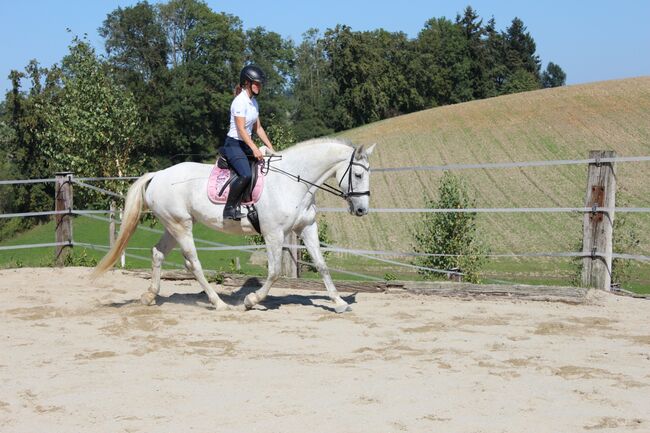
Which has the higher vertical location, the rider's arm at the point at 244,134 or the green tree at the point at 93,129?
the green tree at the point at 93,129

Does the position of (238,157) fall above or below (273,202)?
above

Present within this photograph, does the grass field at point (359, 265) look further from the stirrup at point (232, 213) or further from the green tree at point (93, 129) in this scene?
the stirrup at point (232, 213)

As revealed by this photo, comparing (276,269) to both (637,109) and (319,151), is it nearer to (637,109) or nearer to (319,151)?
(319,151)

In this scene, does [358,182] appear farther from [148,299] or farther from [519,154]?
[519,154]

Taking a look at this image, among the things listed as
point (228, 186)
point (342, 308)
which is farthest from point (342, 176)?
point (342, 308)

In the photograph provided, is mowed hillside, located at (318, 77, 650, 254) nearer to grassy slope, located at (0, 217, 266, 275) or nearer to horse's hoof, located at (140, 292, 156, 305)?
grassy slope, located at (0, 217, 266, 275)

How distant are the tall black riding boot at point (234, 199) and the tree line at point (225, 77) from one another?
29273 millimetres

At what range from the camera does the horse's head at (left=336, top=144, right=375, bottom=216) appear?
7.81 metres

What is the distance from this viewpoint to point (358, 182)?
7855 mm

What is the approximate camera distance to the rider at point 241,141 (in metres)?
7.94

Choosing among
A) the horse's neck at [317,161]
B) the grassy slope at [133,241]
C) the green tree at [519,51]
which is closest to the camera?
the horse's neck at [317,161]

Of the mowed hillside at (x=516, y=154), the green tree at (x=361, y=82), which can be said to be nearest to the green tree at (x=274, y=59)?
the green tree at (x=361, y=82)

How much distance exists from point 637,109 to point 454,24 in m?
50.9

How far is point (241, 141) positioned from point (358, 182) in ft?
4.46
